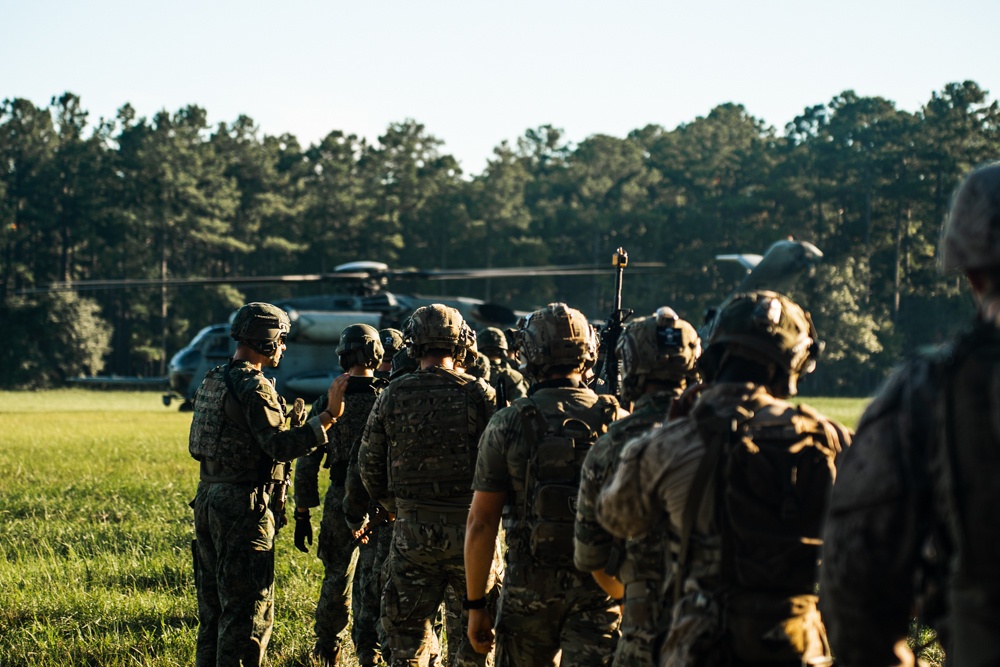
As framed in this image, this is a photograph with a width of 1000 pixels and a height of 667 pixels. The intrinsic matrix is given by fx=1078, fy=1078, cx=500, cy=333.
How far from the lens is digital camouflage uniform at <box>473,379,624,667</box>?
156 inches

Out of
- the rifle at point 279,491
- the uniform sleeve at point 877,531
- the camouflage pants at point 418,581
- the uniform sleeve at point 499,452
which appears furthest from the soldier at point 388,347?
the uniform sleeve at point 877,531

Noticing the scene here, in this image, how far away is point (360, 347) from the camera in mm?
6461

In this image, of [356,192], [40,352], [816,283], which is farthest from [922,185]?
[40,352]

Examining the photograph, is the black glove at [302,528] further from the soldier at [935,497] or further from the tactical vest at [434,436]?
the soldier at [935,497]

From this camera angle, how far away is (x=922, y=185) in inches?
2234

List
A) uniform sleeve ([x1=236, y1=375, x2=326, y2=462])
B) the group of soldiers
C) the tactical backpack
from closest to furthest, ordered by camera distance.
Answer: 1. the group of soldiers
2. the tactical backpack
3. uniform sleeve ([x1=236, y1=375, x2=326, y2=462])

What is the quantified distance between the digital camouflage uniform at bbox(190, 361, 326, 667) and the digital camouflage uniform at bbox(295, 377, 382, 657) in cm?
99

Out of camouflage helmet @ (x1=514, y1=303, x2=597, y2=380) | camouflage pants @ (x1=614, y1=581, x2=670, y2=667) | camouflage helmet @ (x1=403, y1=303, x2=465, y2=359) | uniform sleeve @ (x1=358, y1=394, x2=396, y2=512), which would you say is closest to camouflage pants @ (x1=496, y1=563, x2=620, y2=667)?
camouflage pants @ (x1=614, y1=581, x2=670, y2=667)

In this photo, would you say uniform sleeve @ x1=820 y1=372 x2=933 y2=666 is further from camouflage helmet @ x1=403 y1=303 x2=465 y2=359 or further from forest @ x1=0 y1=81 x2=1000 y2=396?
forest @ x1=0 y1=81 x2=1000 y2=396

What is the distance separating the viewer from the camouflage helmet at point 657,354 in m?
3.61

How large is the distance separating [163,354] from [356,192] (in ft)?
50.8

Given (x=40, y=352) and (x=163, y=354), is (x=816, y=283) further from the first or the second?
(x=40, y=352)

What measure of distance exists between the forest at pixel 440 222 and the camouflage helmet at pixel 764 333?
51.0 metres

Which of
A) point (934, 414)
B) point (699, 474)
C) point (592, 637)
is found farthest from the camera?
point (592, 637)
